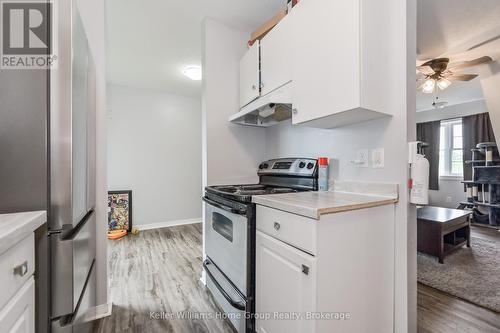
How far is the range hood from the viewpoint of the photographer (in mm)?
1627

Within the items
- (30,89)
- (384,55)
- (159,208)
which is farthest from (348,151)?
(159,208)

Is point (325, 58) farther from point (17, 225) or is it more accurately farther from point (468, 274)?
point (468, 274)

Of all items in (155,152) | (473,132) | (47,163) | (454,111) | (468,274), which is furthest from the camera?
(454,111)

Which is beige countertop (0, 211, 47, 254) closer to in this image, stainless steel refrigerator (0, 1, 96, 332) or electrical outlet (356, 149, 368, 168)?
stainless steel refrigerator (0, 1, 96, 332)

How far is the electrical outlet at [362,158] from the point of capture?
1464 millimetres

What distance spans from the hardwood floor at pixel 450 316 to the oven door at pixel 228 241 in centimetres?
132

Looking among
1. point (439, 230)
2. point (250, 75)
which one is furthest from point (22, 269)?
point (439, 230)

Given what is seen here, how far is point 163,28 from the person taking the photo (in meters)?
2.37

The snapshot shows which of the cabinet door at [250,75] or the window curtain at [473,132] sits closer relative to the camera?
the cabinet door at [250,75]

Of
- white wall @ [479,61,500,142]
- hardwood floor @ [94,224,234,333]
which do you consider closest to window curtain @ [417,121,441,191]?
white wall @ [479,61,500,142]

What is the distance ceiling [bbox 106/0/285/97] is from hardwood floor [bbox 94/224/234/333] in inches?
101

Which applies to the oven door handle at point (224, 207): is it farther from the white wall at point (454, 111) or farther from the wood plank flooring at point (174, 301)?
the white wall at point (454, 111)

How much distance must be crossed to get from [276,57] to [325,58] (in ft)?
1.92

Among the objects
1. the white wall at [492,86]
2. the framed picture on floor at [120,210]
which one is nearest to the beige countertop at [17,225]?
the framed picture on floor at [120,210]
